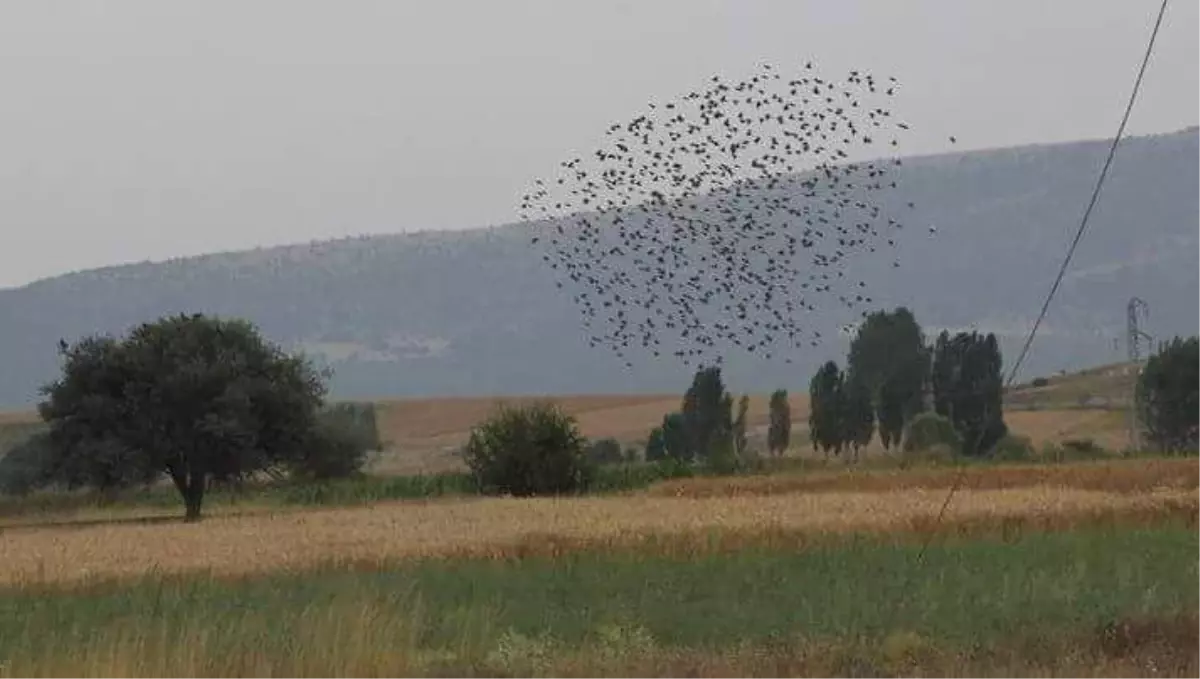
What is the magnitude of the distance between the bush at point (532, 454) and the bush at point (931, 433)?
1620 inches

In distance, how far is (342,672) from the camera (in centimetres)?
1295

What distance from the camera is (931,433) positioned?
364 feet

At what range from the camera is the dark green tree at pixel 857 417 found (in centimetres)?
12825

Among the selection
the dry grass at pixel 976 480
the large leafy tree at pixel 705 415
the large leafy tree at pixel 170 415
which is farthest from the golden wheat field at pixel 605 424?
the large leafy tree at pixel 170 415

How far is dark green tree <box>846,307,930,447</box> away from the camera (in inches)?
5089

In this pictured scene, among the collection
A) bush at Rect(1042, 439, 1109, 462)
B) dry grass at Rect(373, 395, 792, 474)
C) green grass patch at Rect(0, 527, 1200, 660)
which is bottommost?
green grass patch at Rect(0, 527, 1200, 660)

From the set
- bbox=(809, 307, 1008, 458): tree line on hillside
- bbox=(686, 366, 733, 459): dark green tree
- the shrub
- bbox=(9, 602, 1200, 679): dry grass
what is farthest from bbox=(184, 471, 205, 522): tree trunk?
bbox=(809, 307, 1008, 458): tree line on hillside

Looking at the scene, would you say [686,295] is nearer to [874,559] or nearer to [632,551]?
[874,559]

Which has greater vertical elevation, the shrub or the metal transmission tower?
the metal transmission tower

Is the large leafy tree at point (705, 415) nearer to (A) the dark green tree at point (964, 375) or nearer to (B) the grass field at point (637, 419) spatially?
(B) the grass field at point (637, 419)

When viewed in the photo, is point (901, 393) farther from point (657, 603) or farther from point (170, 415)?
point (657, 603)

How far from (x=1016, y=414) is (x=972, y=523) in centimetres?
10455

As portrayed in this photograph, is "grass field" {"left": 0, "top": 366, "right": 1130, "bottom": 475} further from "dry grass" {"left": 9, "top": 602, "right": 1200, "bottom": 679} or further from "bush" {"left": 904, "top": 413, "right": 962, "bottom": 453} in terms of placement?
"dry grass" {"left": 9, "top": 602, "right": 1200, "bottom": 679}

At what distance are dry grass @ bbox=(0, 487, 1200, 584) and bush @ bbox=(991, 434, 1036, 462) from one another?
30.3 metres
